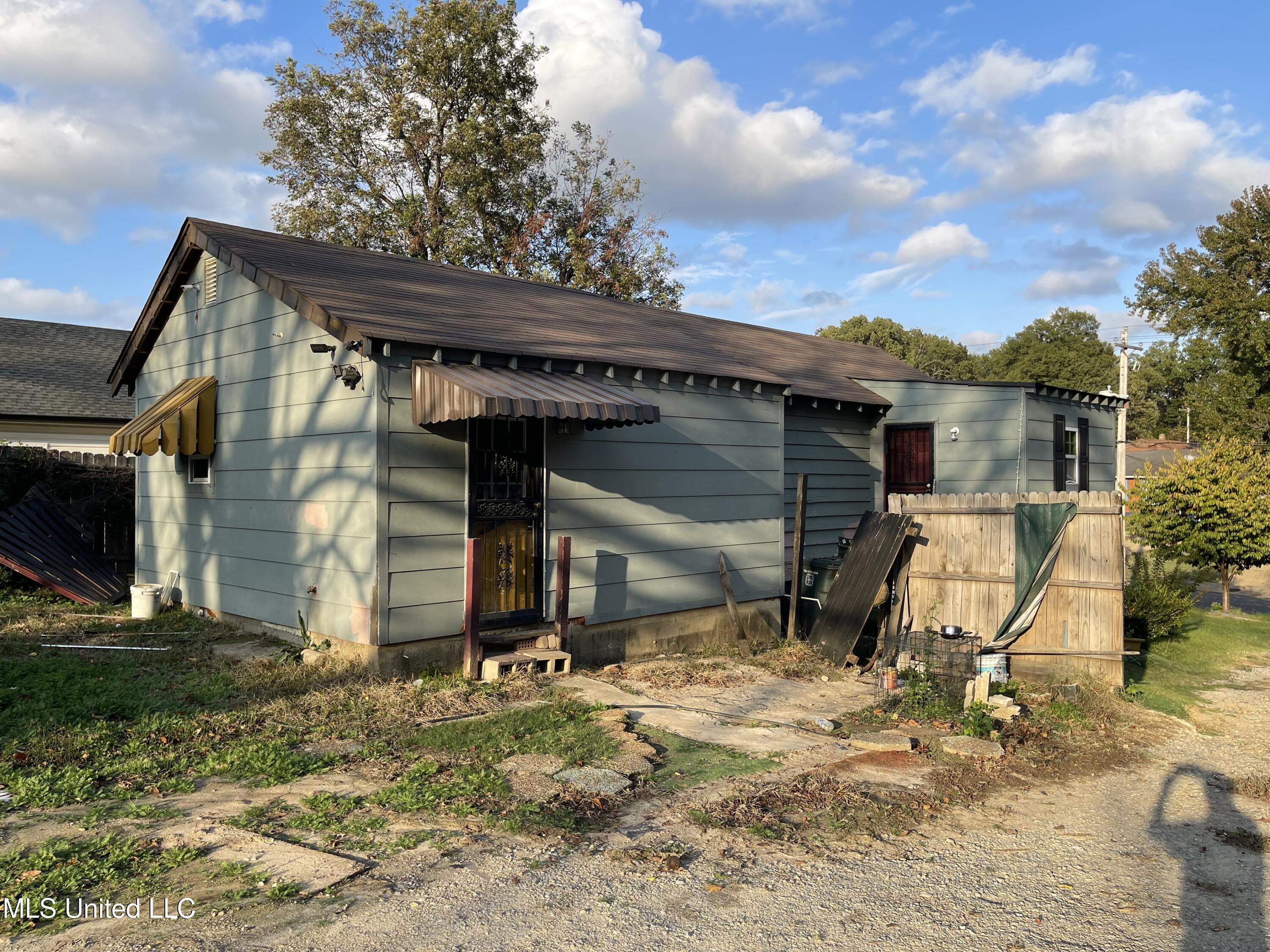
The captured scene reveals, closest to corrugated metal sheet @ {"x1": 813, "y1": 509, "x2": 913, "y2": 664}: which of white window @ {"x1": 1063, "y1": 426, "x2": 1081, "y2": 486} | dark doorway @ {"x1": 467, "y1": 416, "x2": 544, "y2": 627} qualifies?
dark doorway @ {"x1": 467, "y1": 416, "x2": 544, "y2": 627}

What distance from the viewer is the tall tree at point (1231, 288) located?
27.3 m

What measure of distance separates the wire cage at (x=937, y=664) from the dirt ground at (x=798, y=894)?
2656mm

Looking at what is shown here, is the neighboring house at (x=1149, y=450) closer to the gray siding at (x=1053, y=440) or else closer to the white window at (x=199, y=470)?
the gray siding at (x=1053, y=440)

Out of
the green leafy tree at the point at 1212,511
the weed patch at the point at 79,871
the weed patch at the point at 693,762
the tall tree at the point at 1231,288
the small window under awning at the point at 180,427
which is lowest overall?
the weed patch at the point at 693,762

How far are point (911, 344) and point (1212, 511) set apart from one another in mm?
45734

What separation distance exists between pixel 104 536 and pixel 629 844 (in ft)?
41.6

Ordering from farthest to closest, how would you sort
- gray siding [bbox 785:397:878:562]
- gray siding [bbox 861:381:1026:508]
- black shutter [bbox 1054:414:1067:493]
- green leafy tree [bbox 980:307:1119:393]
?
green leafy tree [bbox 980:307:1119:393] < black shutter [bbox 1054:414:1067:493] < gray siding [bbox 861:381:1026:508] < gray siding [bbox 785:397:878:562]

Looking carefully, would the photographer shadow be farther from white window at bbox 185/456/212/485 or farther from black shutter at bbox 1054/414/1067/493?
white window at bbox 185/456/212/485

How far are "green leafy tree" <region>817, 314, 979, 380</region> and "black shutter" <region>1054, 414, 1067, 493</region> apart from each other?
41762 mm

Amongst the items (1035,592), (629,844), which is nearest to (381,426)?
(629,844)

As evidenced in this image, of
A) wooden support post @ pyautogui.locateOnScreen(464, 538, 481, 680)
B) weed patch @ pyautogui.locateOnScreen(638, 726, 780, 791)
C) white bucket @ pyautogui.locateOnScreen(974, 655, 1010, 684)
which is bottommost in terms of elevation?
weed patch @ pyautogui.locateOnScreen(638, 726, 780, 791)

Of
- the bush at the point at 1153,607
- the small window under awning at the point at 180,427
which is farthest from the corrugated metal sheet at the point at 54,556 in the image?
the bush at the point at 1153,607

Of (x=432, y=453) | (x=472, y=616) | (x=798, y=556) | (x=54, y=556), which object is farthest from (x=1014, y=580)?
(x=54, y=556)

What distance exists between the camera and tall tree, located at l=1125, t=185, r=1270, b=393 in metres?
27.3
